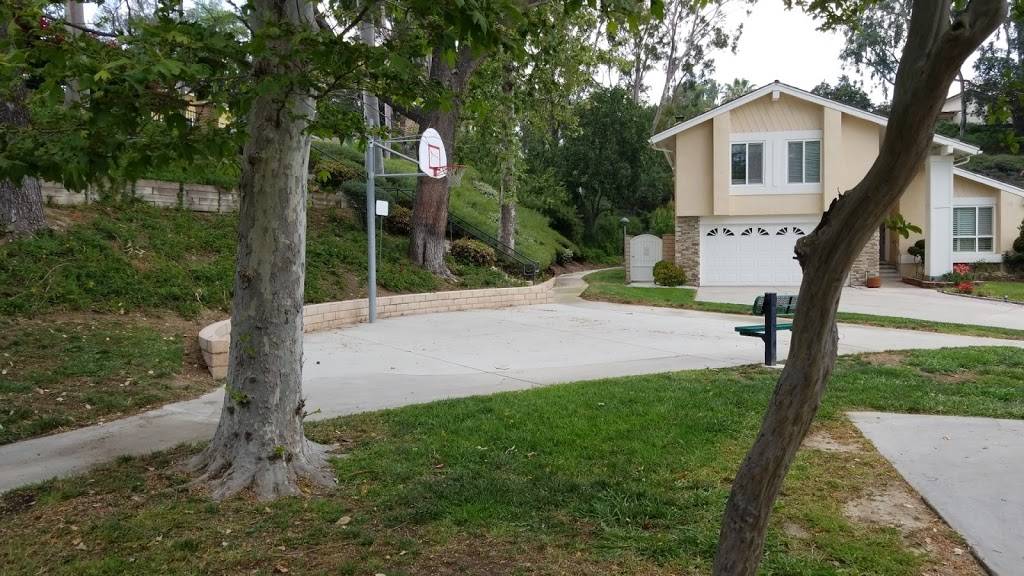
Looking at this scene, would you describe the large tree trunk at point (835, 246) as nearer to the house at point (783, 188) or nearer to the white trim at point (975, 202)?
the house at point (783, 188)

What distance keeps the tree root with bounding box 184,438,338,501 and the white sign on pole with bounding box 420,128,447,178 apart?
10.8m

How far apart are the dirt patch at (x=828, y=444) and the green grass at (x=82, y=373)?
6072 millimetres

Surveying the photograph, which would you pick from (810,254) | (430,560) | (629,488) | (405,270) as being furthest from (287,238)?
(405,270)

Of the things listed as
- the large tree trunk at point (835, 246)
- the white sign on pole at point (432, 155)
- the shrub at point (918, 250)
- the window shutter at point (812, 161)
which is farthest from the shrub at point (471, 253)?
the large tree trunk at point (835, 246)

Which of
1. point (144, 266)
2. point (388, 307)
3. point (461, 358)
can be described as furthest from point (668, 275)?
point (144, 266)

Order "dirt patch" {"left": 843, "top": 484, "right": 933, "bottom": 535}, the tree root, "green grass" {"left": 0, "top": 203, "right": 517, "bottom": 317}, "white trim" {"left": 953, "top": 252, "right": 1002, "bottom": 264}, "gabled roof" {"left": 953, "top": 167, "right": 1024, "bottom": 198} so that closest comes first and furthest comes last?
1. "dirt patch" {"left": 843, "top": 484, "right": 933, "bottom": 535}
2. the tree root
3. "green grass" {"left": 0, "top": 203, "right": 517, "bottom": 317}
4. "gabled roof" {"left": 953, "top": 167, "right": 1024, "bottom": 198}
5. "white trim" {"left": 953, "top": 252, "right": 1002, "bottom": 264}

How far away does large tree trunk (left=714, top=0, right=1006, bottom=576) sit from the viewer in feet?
7.94

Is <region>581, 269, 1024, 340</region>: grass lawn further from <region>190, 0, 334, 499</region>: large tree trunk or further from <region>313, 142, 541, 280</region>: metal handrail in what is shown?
<region>190, 0, 334, 499</region>: large tree trunk

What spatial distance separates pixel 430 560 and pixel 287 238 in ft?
7.55

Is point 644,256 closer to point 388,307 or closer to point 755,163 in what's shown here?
point 755,163

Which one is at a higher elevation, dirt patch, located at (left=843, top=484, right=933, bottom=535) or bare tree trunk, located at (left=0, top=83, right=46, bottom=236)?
bare tree trunk, located at (left=0, top=83, right=46, bottom=236)

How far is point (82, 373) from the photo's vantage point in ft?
26.0

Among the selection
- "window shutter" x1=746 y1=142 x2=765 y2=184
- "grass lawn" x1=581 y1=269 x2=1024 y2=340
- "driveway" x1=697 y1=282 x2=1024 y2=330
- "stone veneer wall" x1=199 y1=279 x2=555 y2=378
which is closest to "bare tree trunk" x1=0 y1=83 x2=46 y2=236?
"stone veneer wall" x1=199 y1=279 x2=555 y2=378

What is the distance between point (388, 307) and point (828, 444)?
10625mm
